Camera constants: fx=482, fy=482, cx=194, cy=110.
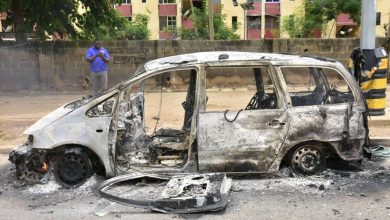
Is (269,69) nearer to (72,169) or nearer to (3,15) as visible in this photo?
(72,169)

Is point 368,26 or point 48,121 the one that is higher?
point 368,26

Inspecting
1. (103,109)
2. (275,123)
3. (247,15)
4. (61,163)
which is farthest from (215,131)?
(247,15)

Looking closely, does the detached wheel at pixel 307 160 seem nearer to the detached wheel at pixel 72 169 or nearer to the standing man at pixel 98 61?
the detached wheel at pixel 72 169

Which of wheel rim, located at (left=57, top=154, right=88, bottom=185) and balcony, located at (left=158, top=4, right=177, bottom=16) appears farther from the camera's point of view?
balcony, located at (left=158, top=4, right=177, bottom=16)

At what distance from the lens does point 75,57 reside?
48.9 ft

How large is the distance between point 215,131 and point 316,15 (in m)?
39.0

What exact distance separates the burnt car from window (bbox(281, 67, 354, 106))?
18mm

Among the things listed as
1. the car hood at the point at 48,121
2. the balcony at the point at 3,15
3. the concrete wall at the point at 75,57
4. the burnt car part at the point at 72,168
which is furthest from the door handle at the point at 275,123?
the balcony at the point at 3,15

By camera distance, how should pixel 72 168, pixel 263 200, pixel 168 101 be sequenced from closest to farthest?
pixel 263 200 → pixel 72 168 → pixel 168 101

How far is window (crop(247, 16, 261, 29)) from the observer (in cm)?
4911

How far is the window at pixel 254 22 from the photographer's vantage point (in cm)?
4911

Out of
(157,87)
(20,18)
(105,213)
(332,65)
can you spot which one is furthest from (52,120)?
(20,18)

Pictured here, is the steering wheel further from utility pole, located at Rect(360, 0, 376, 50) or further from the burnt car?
utility pole, located at Rect(360, 0, 376, 50)

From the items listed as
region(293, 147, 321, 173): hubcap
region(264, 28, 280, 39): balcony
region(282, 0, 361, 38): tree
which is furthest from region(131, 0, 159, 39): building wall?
region(293, 147, 321, 173): hubcap
